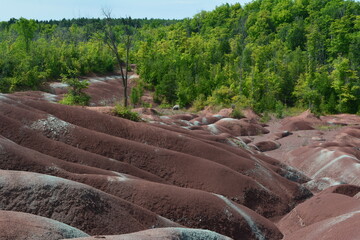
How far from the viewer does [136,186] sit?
1277 cm

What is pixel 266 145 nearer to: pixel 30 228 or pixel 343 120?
pixel 343 120

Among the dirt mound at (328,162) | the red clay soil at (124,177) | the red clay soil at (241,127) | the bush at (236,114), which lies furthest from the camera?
the bush at (236,114)

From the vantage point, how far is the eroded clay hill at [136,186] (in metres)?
9.62

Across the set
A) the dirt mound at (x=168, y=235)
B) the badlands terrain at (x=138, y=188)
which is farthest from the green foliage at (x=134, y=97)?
the dirt mound at (x=168, y=235)

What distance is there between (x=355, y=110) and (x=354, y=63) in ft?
31.5

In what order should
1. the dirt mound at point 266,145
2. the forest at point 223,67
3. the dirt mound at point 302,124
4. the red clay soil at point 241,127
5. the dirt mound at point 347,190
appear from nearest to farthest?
the dirt mound at point 347,190 < the dirt mound at point 266,145 < the red clay soil at point 241,127 < the dirt mound at point 302,124 < the forest at point 223,67

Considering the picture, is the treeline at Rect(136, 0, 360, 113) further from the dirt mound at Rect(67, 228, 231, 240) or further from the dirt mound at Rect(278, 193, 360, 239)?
the dirt mound at Rect(67, 228, 231, 240)

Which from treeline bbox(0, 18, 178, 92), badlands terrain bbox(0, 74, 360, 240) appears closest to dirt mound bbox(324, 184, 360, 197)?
badlands terrain bbox(0, 74, 360, 240)

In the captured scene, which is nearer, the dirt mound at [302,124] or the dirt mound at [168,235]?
the dirt mound at [168,235]

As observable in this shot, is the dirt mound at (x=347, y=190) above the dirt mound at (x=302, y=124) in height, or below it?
above

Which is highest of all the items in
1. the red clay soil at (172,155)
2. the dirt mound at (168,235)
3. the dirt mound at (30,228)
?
the dirt mound at (30,228)

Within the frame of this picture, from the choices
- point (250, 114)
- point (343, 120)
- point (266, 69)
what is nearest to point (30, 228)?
point (250, 114)

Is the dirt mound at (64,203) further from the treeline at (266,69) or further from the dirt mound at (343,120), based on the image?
the treeline at (266,69)

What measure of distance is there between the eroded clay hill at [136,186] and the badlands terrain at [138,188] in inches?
1.2
